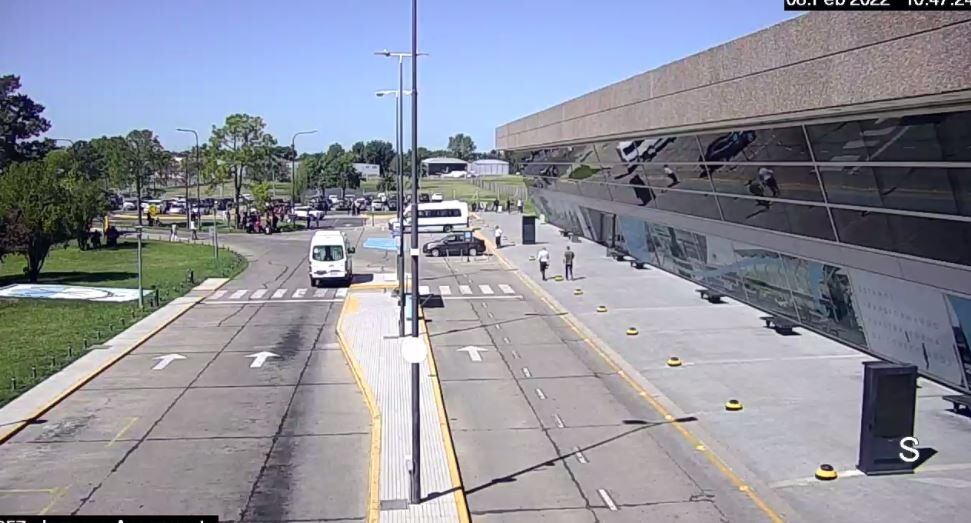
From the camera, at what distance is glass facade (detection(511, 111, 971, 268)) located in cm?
1773

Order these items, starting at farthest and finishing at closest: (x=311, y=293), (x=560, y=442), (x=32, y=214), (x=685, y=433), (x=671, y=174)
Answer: (x=32, y=214), (x=311, y=293), (x=671, y=174), (x=685, y=433), (x=560, y=442)

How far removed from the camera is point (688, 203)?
3553 centimetres

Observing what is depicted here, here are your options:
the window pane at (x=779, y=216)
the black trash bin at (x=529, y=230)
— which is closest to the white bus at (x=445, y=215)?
the black trash bin at (x=529, y=230)

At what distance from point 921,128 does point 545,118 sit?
40.5 metres

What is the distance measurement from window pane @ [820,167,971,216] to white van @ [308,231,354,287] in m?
24.6

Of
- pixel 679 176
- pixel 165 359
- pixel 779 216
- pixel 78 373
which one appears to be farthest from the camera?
pixel 679 176

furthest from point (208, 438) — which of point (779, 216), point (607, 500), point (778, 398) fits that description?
point (779, 216)

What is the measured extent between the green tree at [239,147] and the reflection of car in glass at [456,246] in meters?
32.1

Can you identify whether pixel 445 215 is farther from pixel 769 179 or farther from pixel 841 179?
pixel 841 179

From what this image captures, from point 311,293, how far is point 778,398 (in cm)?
2458

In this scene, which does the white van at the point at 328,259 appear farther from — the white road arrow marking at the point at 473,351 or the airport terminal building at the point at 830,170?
the white road arrow marking at the point at 473,351

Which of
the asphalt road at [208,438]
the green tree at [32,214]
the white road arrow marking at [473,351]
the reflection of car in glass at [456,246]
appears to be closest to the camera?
the asphalt road at [208,438]

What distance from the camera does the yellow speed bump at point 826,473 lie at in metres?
15.2

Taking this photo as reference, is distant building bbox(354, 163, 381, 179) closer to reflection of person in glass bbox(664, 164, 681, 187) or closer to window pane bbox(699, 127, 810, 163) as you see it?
reflection of person in glass bbox(664, 164, 681, 187)
